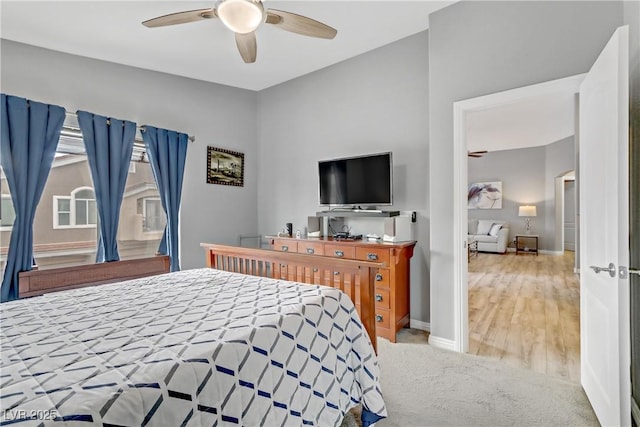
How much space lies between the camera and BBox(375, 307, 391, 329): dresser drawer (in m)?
3.03

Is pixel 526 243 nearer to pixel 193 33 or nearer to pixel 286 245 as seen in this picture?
pixel 286 245

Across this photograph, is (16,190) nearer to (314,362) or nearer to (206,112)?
(206,112)

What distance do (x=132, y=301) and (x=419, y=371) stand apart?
1982 millimetres

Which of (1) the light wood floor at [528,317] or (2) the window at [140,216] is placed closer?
(1) the light wood floor at [528,317]

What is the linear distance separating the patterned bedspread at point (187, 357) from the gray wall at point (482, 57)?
52.7 inches

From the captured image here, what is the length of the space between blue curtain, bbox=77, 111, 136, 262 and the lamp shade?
909cm

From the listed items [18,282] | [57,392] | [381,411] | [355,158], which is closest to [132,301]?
[57,392]

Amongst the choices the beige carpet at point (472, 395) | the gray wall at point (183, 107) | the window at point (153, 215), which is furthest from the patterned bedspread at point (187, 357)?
the gray wall at point (183, 107)

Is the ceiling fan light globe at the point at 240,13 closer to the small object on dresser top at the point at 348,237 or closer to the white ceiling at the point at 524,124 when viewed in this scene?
the small object on dresser top at the point at 348,237

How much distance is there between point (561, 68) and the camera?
228 centimetres

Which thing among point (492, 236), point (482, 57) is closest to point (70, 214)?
point (482, 57)

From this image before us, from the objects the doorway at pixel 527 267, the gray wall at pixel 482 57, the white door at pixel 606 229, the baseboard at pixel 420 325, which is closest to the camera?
the white door at pixel 606 229

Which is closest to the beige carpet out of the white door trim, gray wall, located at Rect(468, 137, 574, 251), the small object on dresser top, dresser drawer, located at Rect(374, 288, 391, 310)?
the white door trim

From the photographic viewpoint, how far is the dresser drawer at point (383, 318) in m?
3.03
